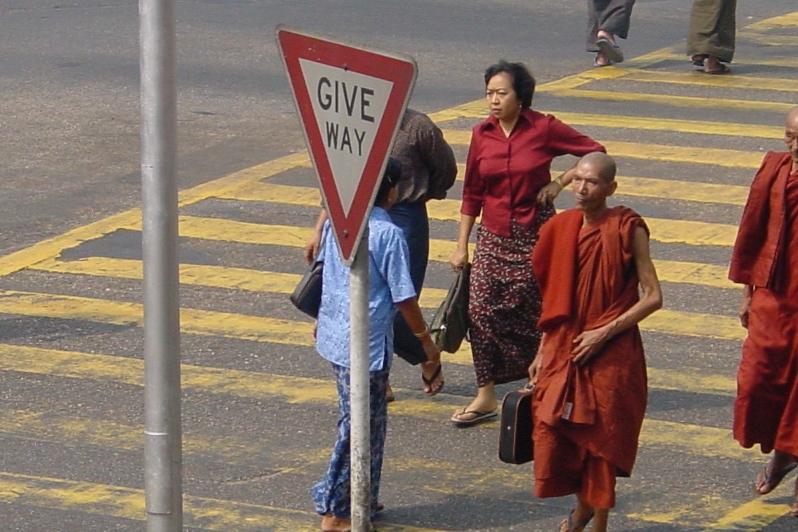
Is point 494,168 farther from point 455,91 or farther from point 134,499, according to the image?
point 455,91

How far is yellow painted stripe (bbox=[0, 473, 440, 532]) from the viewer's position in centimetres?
661

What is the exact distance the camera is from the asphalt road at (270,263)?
6969 mm

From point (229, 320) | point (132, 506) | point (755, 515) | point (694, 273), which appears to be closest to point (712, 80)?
point (694, 273)

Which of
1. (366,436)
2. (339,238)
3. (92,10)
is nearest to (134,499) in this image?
(366,436)

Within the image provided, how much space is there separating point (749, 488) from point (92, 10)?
599 inches

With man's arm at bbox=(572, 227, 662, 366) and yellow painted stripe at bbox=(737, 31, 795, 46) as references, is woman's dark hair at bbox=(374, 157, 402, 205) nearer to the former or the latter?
man's arm at bbox=(572, 227, 662, 366)

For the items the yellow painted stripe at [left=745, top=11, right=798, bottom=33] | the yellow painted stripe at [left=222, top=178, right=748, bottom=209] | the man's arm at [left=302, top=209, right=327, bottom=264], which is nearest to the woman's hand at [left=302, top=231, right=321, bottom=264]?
the man's arm at [left=302, top=209, right=327, bottom=264]

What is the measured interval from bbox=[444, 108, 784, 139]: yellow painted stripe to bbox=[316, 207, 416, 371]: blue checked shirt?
816 cm

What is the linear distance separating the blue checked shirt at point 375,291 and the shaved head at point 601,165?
80 cm

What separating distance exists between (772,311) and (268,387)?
282 centimetres

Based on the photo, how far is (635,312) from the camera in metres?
6.15

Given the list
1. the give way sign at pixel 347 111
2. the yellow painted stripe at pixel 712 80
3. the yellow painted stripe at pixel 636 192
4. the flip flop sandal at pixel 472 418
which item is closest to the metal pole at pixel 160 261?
the give way sign at pixel 347 111

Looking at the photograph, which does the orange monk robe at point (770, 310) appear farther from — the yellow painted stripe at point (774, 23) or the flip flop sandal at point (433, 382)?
the yellow painted stripe at point (774, 23)

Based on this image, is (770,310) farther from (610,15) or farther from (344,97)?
(610,15)
